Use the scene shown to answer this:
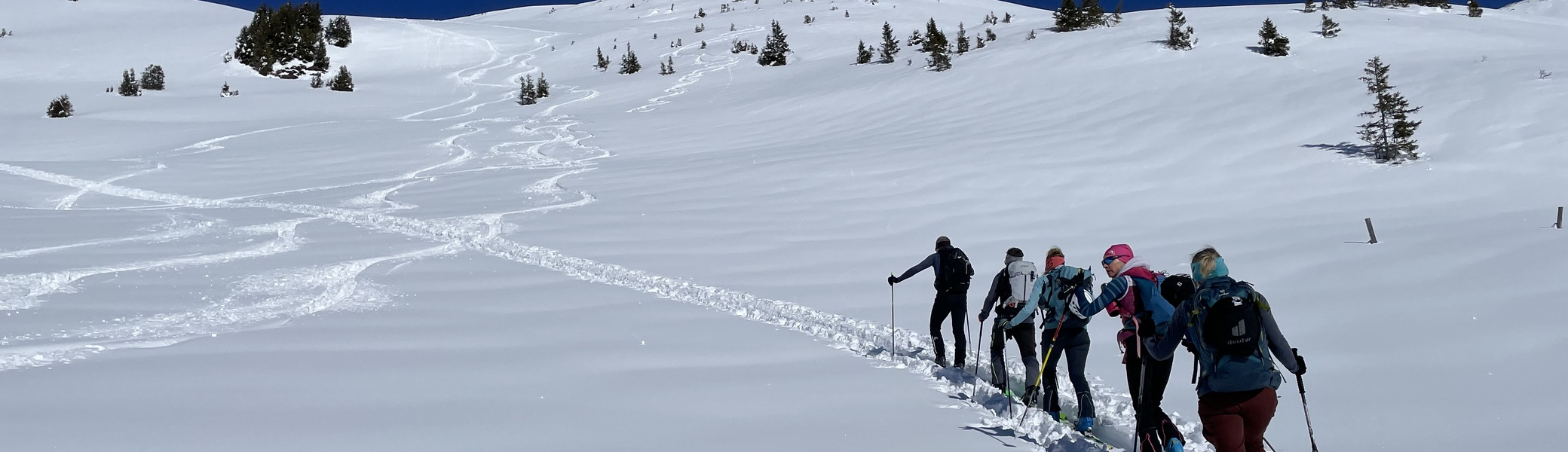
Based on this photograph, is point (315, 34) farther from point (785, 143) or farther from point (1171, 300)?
point (1171, 300)

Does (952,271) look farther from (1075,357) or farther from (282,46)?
(282,46)

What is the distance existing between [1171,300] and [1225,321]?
0.73 meters

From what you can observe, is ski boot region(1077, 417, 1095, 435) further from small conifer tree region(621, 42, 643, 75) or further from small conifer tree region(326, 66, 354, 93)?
small conifer tree region(326, 66, 354, 93)

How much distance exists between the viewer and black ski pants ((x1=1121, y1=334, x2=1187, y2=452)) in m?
4.84

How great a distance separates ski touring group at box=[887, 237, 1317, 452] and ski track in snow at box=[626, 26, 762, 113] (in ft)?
91.9

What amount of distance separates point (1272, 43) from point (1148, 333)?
2251 cm

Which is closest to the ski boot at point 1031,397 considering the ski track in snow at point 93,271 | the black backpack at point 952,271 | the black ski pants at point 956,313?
the black ski pants at point 956,313

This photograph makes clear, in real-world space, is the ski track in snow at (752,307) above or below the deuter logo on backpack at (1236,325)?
below

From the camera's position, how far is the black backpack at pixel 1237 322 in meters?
3.57

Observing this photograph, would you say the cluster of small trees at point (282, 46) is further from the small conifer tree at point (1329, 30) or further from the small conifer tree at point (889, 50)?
the small conifer tree at point (1329, 30)

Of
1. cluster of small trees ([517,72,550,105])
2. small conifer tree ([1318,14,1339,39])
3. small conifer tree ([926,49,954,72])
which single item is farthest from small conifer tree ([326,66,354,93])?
small conifer tree ([1318,14,1339,39])

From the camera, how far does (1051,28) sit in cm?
3503

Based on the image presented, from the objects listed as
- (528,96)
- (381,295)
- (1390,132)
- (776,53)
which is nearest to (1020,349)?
(381,295)

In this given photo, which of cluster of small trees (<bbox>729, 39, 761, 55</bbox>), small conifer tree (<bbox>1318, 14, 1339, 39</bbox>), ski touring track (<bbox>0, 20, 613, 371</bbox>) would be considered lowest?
ski touring track (<bbox>0, 20, 613, 371</bbox>)
